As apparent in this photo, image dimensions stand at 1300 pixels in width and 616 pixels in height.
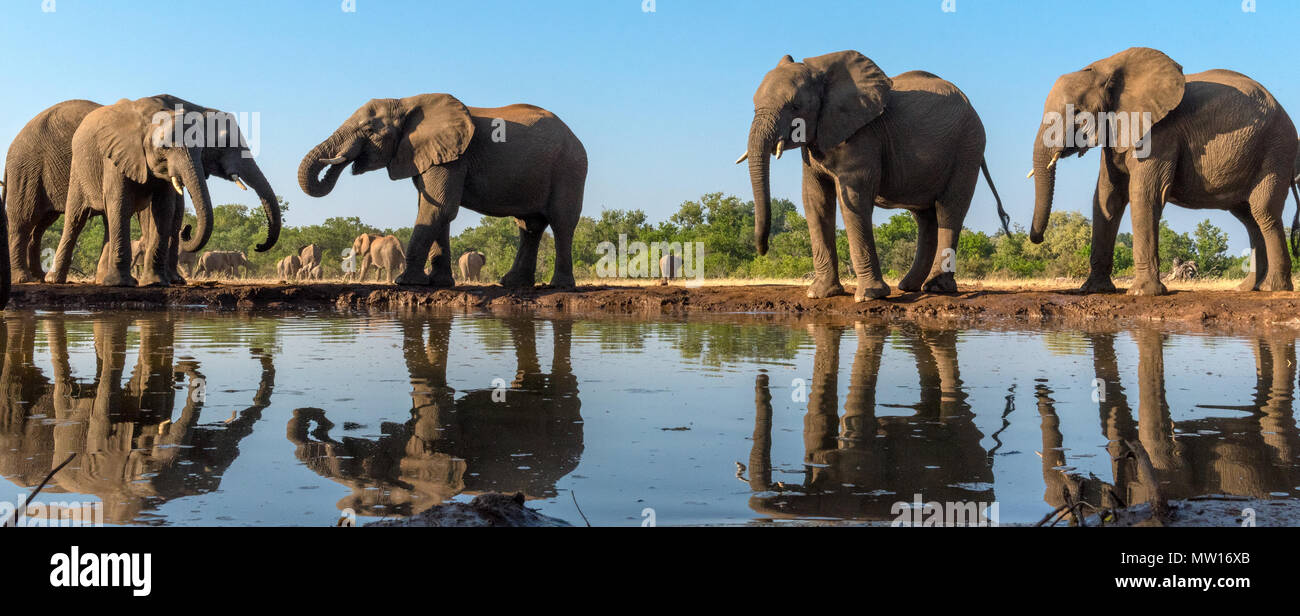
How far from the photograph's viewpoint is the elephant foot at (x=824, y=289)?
1490 centimetres

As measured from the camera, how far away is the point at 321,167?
16641mm

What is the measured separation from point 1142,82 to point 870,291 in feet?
13.1

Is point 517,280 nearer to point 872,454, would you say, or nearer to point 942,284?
point 942,284

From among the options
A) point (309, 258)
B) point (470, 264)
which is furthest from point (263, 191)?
point (309, 258)

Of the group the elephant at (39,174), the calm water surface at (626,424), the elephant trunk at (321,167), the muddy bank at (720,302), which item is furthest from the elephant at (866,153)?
the elephant at (39,174)

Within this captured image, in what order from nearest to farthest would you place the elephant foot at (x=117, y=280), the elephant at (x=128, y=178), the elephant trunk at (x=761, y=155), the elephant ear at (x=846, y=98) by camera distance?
the elephant trunk at (x=761, y=155), the elephant ear at (x=846, y=98), the elephant at (x=128, y=178), the elephant foot at (x=117, y=280)

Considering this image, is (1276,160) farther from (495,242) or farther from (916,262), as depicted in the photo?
(495,242)

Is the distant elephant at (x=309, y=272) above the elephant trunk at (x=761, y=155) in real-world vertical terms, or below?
below

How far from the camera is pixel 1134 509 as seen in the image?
3346 mm

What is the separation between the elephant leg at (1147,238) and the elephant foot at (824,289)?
349cm

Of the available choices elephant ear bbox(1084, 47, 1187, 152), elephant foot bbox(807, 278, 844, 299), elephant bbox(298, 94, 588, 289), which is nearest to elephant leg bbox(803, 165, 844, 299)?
elephant foot bbox(807, 278, 844, 299)

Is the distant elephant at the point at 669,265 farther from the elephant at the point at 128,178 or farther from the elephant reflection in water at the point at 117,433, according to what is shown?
the elephant reflection in water at the point at 117,433
